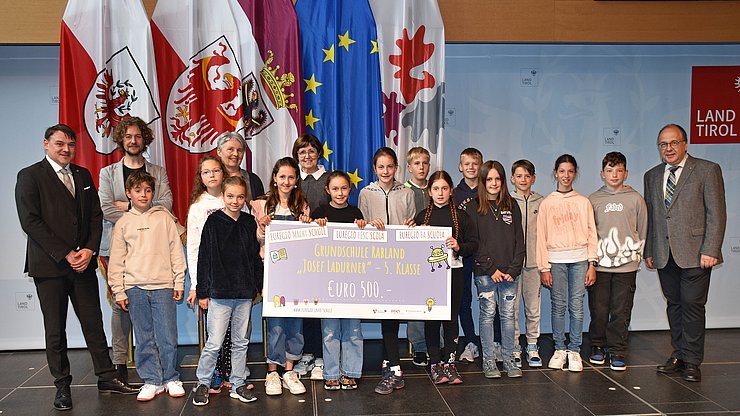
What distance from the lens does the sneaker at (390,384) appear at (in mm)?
3764

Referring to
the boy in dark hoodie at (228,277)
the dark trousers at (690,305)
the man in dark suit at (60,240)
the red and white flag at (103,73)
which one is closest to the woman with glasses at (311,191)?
the boy in dark hoodie at (228,277)

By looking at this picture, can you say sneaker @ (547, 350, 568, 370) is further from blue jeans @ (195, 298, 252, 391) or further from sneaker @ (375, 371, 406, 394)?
blue jeans @ (195, 298, 252, 391)

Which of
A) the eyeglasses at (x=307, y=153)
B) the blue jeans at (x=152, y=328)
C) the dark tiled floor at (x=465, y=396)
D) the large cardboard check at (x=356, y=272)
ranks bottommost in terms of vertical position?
the dark tiled floor at (x=465, y=396)

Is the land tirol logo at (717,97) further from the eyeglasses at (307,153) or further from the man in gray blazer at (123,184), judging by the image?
the man in gray blazer at (123,184)

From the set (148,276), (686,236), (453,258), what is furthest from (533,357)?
(148,276)

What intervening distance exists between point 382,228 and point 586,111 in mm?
2600

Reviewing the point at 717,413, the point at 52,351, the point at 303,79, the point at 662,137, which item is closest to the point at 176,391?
the point at 52,351

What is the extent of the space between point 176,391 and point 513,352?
2.28 metres

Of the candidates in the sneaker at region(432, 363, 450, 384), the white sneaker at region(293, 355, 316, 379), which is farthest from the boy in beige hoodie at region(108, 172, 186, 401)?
the sneaker at region(432, 363, 450, 384)

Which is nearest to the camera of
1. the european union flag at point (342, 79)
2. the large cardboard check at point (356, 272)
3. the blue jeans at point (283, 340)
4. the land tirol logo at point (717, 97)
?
the large cardboard check at point (356, 272)

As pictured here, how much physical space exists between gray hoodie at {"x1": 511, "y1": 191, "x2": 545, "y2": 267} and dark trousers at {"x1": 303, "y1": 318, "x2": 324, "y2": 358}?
160 cm

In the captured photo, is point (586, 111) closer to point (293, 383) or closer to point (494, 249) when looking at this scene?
point (494, 249)

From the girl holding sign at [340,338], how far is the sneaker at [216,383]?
691 millimetres

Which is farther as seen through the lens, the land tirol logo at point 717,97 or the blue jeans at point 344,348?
the land tirol logo at point 717,97
